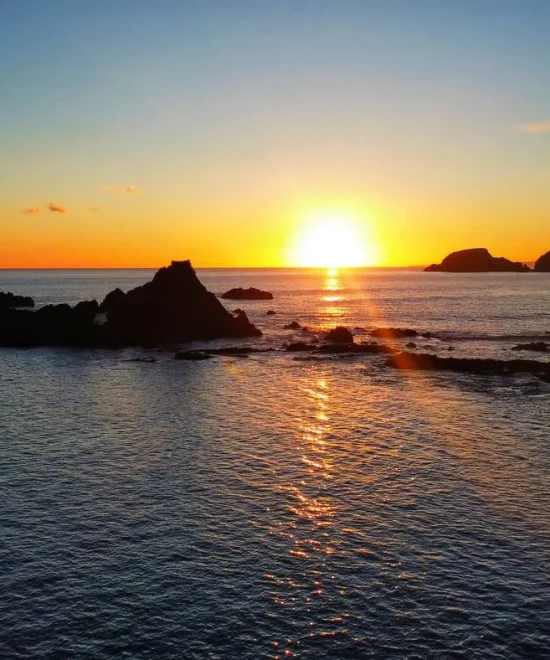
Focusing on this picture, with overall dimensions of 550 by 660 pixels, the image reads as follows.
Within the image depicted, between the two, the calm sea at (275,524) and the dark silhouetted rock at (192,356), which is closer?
the calm sea at (275,524)

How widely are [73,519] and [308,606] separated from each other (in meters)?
15.7

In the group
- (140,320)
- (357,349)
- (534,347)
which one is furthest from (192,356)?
(534,347)

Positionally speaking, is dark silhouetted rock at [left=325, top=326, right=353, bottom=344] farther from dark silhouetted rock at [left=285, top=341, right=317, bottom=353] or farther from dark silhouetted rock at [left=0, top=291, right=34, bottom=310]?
dark silhouetted rock at [left=0, top=291, right=34, bottom=310]

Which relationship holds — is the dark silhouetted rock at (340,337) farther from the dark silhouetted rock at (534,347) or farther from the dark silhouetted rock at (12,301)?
the dark silhouetted rock at (12,301)

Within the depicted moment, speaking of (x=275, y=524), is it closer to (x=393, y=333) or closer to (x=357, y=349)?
(x=357, y=349)

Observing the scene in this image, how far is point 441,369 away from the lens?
85000 mm

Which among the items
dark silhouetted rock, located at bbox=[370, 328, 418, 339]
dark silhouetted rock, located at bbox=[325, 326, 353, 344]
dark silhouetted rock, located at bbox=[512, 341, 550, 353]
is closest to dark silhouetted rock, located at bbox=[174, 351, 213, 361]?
dark silhouetted rock, located at bbox=[325, 326, 353, 344]

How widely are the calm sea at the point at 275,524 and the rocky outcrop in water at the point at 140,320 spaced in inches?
1669

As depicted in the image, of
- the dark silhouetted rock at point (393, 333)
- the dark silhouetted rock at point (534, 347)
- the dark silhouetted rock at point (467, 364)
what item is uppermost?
the dark silhouetted rock at point (393, 333)

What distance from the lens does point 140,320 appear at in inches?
4594

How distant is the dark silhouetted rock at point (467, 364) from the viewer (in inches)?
3194

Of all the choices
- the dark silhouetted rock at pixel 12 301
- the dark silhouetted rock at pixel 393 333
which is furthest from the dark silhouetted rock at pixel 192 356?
the dark silhouetted rock at pixel 12 301

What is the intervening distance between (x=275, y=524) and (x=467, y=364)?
5643cm

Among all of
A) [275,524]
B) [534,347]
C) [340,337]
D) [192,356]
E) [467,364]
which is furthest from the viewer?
[340,337]
